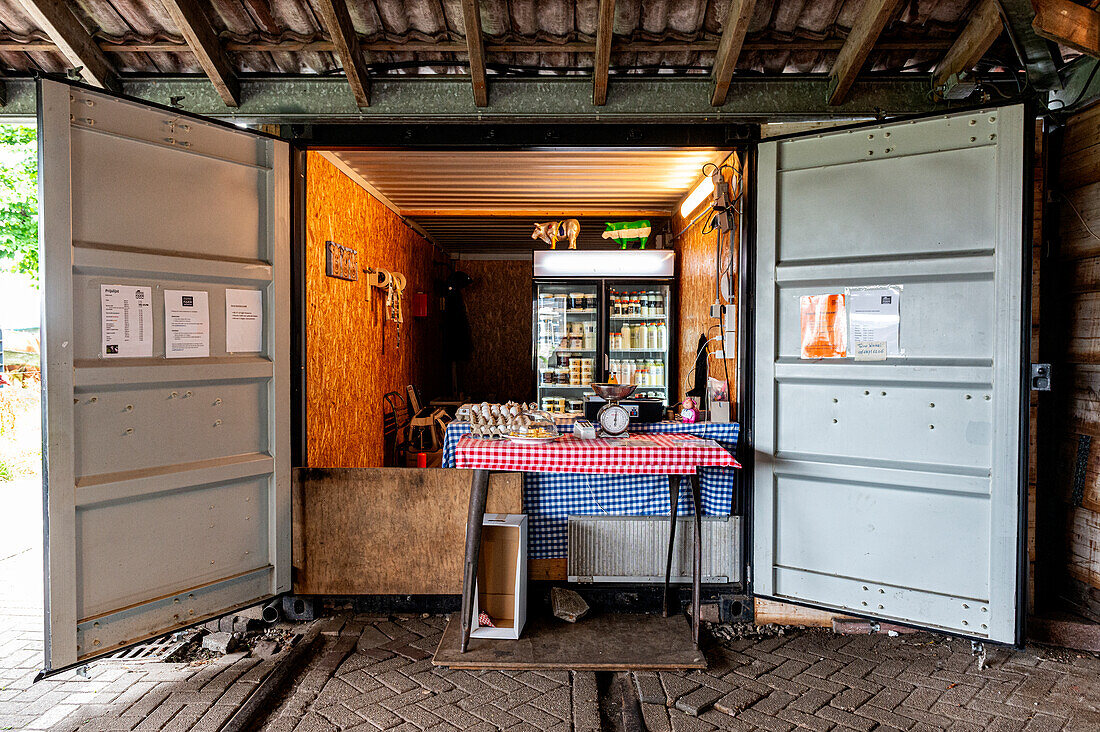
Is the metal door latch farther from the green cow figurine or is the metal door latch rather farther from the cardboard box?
the green cow figurine

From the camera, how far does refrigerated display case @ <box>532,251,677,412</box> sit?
6.79m

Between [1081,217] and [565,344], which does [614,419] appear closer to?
[1081,217]

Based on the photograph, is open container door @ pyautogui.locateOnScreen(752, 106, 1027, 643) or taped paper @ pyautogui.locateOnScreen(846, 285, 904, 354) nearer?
open container door @ pyautogui.locateOnScreen(752, 106, 1027, 643)

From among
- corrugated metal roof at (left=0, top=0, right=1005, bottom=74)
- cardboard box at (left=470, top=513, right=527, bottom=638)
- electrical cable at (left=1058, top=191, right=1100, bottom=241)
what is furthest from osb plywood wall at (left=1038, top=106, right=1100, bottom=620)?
cardboard box at (left=470, top=513, right=527, bottom=638)

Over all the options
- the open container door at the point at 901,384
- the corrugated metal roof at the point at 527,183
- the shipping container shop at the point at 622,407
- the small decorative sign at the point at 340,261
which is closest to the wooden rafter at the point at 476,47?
the shipping container shop at the point at 622,407

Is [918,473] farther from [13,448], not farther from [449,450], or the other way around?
[13,448]

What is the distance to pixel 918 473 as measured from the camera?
3473mm

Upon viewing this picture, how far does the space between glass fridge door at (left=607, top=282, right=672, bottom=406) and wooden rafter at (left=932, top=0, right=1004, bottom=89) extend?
11.9 ft

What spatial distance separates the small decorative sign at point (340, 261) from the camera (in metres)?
5.03

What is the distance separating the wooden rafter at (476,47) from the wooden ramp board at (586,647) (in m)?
3.22

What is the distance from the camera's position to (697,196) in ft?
18.4

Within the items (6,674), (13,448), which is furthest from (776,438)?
(13,448)

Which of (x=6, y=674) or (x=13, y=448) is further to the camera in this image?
(x=13, y=448)

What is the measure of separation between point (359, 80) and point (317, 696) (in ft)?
11.1
